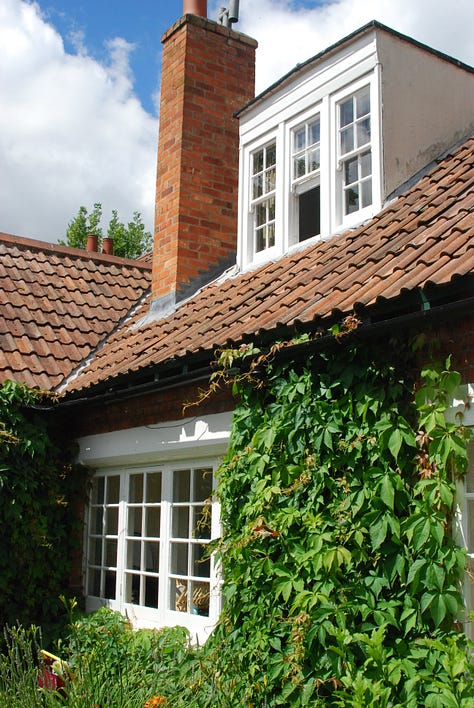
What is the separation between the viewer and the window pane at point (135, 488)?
27.6 ft

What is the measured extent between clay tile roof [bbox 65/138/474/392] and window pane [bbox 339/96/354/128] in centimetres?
110

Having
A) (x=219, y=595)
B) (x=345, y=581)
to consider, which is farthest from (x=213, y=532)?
(x=345, y=581)

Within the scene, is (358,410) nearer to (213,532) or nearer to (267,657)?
(267,657)

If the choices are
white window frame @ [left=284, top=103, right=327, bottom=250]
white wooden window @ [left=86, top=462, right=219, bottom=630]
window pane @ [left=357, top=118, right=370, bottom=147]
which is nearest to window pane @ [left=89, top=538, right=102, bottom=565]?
white wooden window @ [left=86, top=462, right=219, bottom=630]

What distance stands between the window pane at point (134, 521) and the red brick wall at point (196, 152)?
8.93 ft

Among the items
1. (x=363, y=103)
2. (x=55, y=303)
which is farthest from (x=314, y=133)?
(x=55, y=303)

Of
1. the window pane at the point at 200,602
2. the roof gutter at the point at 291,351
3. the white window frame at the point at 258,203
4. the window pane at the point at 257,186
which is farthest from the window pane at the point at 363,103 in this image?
the window pane at the point at 200,602

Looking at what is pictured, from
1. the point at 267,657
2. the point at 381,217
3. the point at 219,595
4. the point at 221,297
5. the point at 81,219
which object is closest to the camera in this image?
the point at 267,657

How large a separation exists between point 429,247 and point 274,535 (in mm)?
2256

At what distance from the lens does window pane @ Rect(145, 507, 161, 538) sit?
320 inches

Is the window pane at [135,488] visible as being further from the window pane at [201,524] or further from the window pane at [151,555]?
the window pane at [201,524]

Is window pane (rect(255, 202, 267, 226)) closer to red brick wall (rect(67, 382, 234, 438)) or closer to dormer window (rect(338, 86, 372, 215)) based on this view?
dormer window (rect(338, 86, 372, 215))

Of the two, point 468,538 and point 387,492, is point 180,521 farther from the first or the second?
point 468,538

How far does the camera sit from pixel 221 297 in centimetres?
841
